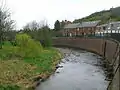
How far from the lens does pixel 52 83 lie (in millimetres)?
29797

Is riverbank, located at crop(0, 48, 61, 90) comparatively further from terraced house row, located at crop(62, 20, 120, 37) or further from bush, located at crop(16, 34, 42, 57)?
→ terraced house row, located at crop(62, 20, 120, 37)

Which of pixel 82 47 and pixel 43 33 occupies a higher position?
pixel 43 33

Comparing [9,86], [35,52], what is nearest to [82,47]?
[35,52]

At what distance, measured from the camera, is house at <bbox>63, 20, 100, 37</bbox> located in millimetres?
119312

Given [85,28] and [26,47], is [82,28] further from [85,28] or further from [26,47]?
[26,47]

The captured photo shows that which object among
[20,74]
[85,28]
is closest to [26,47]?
[20,74]

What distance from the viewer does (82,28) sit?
126m

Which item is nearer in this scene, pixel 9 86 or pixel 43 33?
pixel 9 86

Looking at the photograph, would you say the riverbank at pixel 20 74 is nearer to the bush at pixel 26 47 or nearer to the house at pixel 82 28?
the bush at pixel 26 47

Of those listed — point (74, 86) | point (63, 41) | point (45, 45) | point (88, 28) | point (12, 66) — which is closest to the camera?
point (74, 86)

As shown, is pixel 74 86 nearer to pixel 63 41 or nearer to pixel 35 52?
pixel 35 52

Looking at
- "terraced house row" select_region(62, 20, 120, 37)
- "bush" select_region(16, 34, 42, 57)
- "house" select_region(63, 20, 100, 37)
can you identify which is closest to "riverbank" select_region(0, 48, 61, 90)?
"bush" select_region(16, 34, 42, 57)

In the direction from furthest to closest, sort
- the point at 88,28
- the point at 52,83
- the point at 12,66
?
the point at 88,28 < the point at 12,66 < the point at 52,83

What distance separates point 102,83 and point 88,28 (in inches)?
3742
